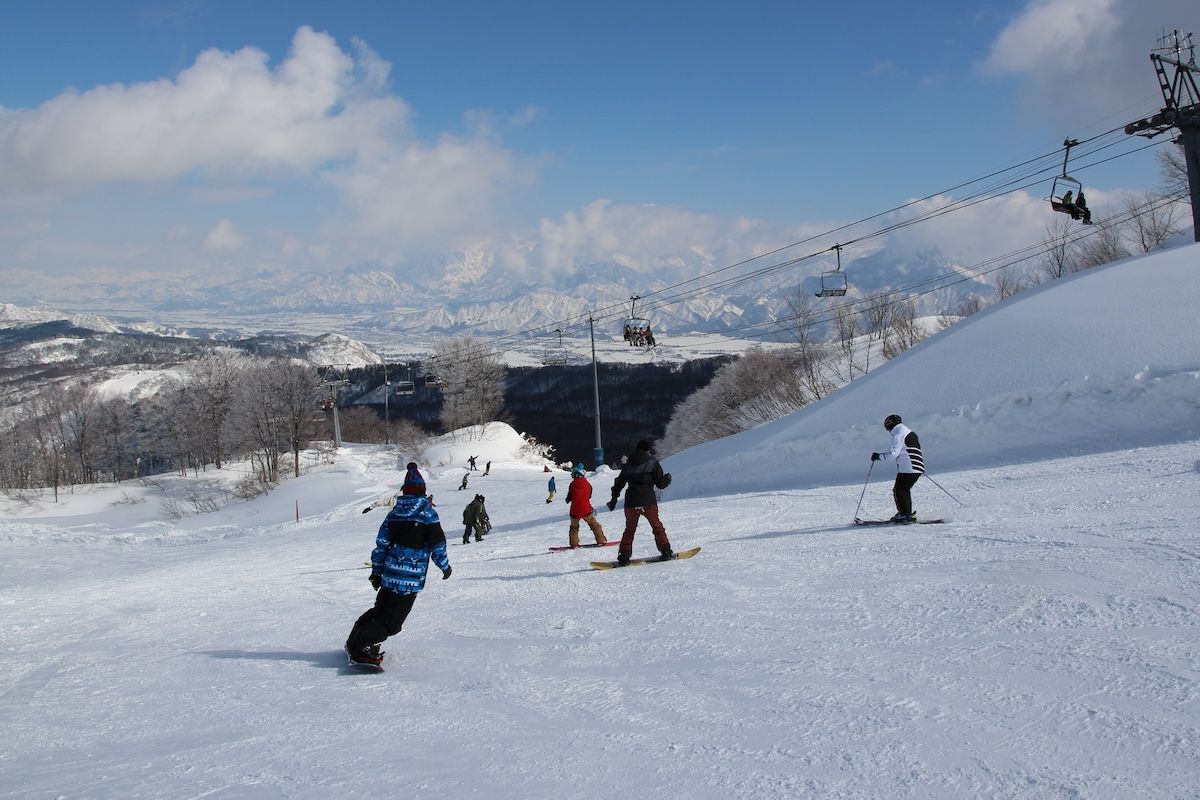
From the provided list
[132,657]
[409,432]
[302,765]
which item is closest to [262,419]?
[409,432]

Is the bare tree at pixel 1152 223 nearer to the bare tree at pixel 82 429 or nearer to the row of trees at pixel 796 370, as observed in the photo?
the row of trees at pixel 796 370

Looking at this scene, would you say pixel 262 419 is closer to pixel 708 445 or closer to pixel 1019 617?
pixel 708 445

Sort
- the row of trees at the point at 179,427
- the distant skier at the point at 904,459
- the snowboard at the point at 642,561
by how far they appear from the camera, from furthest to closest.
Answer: the row of trees at the point at 179,427, the distant skier at the point at 904,459, the snowboard at the point at 642,561

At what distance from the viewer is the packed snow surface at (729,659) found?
430cm

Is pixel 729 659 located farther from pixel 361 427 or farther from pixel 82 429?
pixel 82 429

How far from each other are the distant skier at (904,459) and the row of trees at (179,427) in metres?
54.5

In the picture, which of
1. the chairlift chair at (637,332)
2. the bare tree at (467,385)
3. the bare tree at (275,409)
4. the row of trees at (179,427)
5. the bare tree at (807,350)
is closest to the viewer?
the chairlift chair at (637,332)

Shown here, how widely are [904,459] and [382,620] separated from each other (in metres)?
8.04

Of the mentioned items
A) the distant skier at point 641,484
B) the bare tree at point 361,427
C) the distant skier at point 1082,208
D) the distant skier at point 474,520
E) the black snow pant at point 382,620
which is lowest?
the distant skier at point 474,520

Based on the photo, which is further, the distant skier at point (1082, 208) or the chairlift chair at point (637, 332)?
the chairlift chair at point (637, 332)

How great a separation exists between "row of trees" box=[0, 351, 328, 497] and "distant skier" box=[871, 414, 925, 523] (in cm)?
5449

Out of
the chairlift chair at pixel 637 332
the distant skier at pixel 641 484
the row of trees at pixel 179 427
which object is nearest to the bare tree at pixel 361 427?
the row of trees at pixel 179 427

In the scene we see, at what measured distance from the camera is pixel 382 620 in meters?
6.93

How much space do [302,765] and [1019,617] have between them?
218 inches
